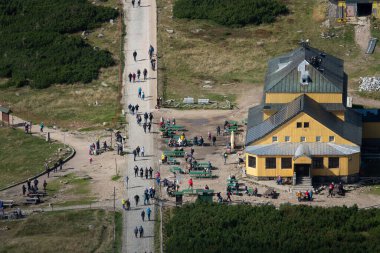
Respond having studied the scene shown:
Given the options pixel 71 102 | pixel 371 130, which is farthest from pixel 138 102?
pixel 371 130

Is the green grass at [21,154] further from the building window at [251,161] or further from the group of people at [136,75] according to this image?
the building window at [251,161]

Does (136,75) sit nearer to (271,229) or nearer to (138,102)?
(138,102)

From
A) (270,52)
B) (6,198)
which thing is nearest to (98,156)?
(6,198)

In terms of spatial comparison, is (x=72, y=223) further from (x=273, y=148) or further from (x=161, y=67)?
(x=161, y=67)

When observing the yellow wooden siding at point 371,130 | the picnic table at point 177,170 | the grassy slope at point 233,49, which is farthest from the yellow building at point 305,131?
the grassy slope at point 233,49

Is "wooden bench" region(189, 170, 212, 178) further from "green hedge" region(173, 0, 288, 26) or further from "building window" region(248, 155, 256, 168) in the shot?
"green hedge" region(173, 0, 288, 26)

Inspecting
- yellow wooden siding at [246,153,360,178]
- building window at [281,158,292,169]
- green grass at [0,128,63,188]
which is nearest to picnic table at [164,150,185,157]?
yellow wooden siding at [246,153,360,178]
